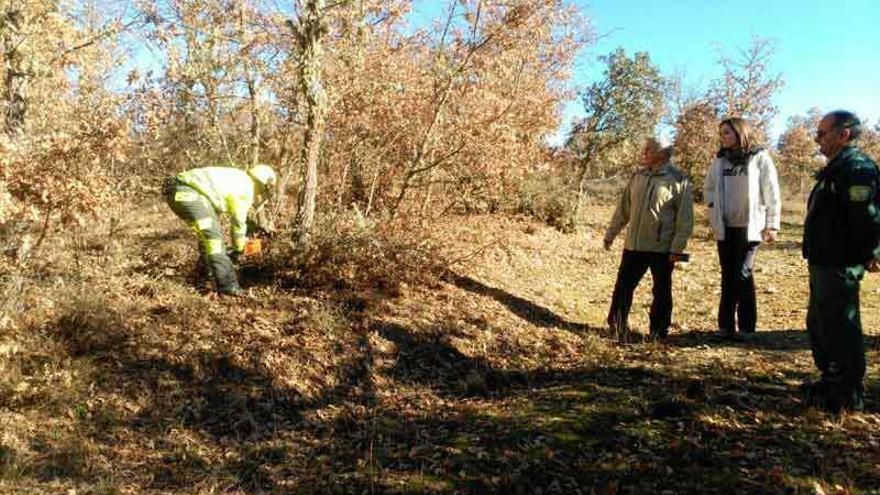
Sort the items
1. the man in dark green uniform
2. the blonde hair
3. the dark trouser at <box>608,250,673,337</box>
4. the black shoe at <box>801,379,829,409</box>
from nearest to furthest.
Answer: the man in dark green uniform < the black shoe at <box>801,379,829,409</box> < the blonde hair < the dark trouser at <box>608,250,673,337</box>

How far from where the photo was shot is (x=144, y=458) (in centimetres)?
429

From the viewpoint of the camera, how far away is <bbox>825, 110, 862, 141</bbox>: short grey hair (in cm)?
374

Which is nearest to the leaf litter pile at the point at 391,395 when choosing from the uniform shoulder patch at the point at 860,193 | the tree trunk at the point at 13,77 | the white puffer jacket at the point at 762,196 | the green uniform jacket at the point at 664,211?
the green uniform jacket at the point at 664,211

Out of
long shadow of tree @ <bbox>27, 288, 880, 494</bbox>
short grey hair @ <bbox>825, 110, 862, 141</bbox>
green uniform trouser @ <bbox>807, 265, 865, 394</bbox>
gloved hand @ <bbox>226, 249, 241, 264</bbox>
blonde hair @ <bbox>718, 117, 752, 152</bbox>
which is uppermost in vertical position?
blonde hair @ <bbox>718, 117, 752, 152</bbox>

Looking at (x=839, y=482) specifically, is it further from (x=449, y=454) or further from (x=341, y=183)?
(x=341, y=183)

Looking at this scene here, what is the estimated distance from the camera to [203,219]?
612 centimetres

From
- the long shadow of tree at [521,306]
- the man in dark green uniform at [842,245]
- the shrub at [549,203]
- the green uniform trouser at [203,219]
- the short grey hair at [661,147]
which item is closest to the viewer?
the man in dark green uniform at [842,245]

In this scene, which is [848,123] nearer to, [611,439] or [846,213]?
[846,213]

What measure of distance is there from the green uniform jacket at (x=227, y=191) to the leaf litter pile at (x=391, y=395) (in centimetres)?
74

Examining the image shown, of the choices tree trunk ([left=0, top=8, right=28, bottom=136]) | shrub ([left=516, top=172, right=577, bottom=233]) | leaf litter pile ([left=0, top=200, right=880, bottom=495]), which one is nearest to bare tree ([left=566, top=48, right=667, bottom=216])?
shrub ([left=516, top=172, right=577, bottom=233])

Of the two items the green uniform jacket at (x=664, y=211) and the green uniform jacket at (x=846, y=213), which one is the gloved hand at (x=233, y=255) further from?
the green uniform jacket at (x=846, y=213)

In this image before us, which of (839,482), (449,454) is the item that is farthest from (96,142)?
(839,482)

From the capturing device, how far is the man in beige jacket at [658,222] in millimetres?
5699

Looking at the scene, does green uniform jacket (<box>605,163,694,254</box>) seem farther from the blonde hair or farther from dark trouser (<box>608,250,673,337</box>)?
the blonde hair
